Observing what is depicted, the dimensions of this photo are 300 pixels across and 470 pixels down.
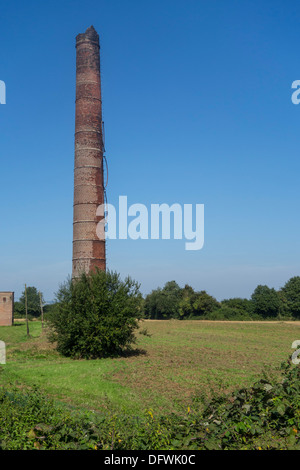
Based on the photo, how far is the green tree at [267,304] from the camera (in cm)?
5512

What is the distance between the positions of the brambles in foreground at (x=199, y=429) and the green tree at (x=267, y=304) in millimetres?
51556

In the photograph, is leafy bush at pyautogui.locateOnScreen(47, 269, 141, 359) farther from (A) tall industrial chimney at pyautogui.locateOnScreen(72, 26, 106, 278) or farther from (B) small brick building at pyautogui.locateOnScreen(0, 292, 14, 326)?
(B) small brick building at pyautogui.locateOnScreen(0, 292, 14, 326)

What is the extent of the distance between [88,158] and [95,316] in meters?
10.6

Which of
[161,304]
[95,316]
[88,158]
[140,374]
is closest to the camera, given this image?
[140,374]

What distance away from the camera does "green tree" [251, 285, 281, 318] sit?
55125mm

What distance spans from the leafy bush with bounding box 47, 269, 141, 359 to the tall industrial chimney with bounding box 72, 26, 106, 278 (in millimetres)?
3929

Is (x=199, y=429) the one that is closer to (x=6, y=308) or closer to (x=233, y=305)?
(x=6, y=308)

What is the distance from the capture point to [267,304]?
55000 millimetres

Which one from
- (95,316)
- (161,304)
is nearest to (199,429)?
(95,316)

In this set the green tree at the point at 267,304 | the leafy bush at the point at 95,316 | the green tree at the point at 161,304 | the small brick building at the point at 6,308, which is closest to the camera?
the leafy bush at the point at 95,316

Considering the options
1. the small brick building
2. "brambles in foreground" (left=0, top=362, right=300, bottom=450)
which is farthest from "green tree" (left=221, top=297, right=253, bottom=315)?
"brambles in foreground" (left=0, top=362, right=300, bottom=450)

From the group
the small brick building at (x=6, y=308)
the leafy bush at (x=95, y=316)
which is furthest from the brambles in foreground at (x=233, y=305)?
the leafy bush at (x=95, y=316)

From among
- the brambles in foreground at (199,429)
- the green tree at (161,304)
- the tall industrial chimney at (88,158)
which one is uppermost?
the tall industrial chimney at (88,158)

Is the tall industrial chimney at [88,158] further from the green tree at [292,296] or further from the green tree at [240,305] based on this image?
the green tree at [292,296]
